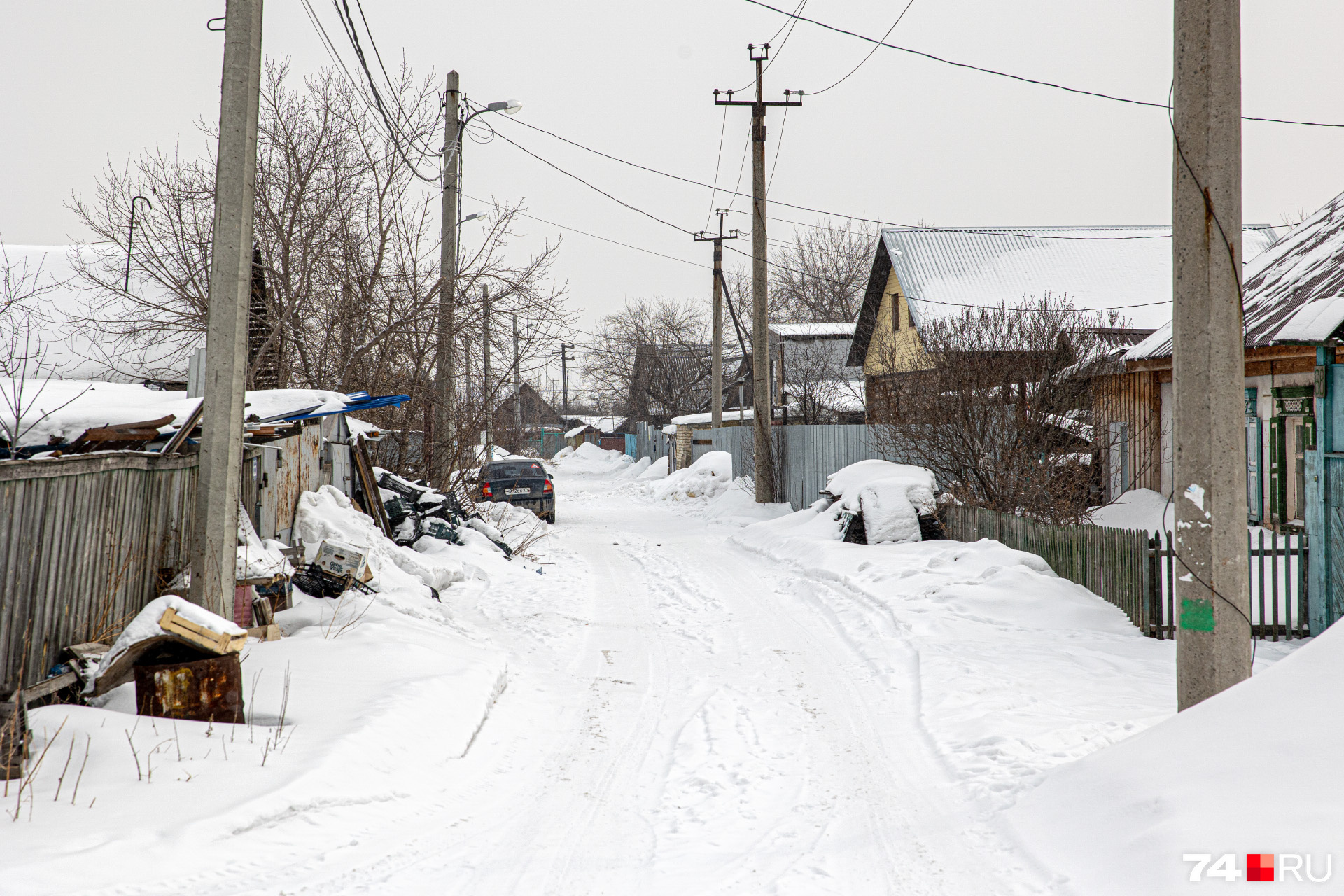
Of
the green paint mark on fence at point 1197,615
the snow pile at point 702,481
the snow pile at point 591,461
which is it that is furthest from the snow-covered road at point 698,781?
the snow pile at point 591,461

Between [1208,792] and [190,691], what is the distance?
202 inches

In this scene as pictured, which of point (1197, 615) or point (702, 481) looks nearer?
point (1197, 615)

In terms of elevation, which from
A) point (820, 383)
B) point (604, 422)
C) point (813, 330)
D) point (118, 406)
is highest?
point (813, 330)

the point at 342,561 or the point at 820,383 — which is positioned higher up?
the point at 820,383

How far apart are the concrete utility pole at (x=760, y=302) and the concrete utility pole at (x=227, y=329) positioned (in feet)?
45.7

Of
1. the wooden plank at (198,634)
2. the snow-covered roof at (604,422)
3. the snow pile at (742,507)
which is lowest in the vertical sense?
the wooden plank at (198,634)

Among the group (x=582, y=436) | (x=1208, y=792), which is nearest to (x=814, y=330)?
(x=582, y=436)

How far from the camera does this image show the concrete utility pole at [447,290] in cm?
1404

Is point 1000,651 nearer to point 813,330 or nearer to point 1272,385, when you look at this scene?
point 1272,385

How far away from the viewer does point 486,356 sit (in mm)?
15883

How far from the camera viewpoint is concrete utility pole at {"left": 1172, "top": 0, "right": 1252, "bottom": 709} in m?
4.55

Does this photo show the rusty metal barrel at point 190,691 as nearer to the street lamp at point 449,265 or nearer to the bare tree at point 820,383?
the street lamp at point 449,265

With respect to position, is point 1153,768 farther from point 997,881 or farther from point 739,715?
point 739,715

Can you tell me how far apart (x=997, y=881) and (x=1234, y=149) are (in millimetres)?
3714
